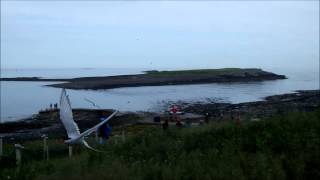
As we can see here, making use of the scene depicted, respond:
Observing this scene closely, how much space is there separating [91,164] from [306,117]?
597 cm

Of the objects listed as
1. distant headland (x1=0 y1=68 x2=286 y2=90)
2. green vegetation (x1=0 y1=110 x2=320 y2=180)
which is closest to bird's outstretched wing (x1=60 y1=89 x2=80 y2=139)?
green vegetation (x1=0 y1=110 x2=320 y2=180)

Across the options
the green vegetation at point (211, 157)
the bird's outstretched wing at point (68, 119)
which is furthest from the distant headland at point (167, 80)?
the bird's outstretched wing at point (68, 119)

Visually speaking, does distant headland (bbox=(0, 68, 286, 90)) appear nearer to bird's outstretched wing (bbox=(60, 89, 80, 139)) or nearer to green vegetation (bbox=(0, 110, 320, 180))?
green vegetation (bbox=(0, 110, 320, 180))

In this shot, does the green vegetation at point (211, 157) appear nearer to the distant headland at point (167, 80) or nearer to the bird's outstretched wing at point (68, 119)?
the bird's outstretched wing at point (68, 119)

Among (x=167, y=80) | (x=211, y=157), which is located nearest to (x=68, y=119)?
(x=211, y=157)

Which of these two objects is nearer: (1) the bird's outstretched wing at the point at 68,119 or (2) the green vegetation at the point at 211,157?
(2) the green vegetation at the point at 211,157

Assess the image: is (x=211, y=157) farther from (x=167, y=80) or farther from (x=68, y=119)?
(x=167, y=80)

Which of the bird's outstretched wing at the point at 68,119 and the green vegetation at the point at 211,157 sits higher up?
the bird's outstretched wing at the point at 68,119

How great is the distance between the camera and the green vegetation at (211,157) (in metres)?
8.13

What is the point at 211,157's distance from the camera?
9109 mm

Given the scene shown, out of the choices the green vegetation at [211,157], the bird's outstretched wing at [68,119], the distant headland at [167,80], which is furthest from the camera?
the distant headland at [167,80]

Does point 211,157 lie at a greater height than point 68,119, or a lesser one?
lesser

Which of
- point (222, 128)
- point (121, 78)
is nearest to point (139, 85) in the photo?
point (121, 78)

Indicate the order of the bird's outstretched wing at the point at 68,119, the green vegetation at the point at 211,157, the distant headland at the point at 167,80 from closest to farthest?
1. the green vegetation at the point at 211,157
2. the bird's outstretched wing at the point at 68,119
3. the distant headland at the point at 167,80
